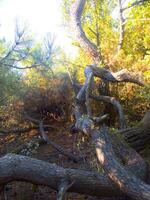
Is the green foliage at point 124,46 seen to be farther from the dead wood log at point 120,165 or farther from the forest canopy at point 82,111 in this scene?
the dead wood log at point 120,165

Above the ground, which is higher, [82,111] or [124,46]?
[124,46]

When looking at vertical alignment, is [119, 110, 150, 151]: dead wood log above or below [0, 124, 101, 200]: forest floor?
above

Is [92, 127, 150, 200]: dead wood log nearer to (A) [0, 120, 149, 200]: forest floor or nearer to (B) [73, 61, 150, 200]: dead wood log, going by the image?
(B) [73, 61, 150, 200]: dead wood log

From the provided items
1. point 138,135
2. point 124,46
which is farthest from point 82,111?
point 124,46

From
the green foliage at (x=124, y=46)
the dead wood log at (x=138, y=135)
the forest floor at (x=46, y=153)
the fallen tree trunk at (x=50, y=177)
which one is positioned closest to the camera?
the fallen tree trunk at (x=50, y=177)

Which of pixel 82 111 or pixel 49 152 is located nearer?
pixel 82 111

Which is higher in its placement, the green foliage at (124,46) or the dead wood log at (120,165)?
the green foliage at (124,46)

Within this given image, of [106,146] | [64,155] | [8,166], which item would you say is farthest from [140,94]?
[8,166]

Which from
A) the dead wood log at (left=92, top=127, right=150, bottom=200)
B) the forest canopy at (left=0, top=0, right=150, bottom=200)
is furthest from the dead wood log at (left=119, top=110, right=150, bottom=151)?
the dead wood log at (left=92, top=127, right=150, bottom=200)

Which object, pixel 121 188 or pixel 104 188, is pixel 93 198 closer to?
pixel 104 188

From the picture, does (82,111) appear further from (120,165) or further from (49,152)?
(120,165)

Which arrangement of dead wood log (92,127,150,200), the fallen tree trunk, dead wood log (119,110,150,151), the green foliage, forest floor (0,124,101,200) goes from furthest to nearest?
the green foliage < dead wood log (119,110,150,151) < forest floor (0,124,101,200) < the fallen tree trunk < dead wood log (92,127,150,200)

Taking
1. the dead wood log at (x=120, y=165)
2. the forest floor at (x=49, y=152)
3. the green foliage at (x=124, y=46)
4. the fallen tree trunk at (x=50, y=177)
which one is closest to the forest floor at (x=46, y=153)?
the forest floor at (x=49, y=152)

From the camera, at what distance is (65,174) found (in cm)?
506
